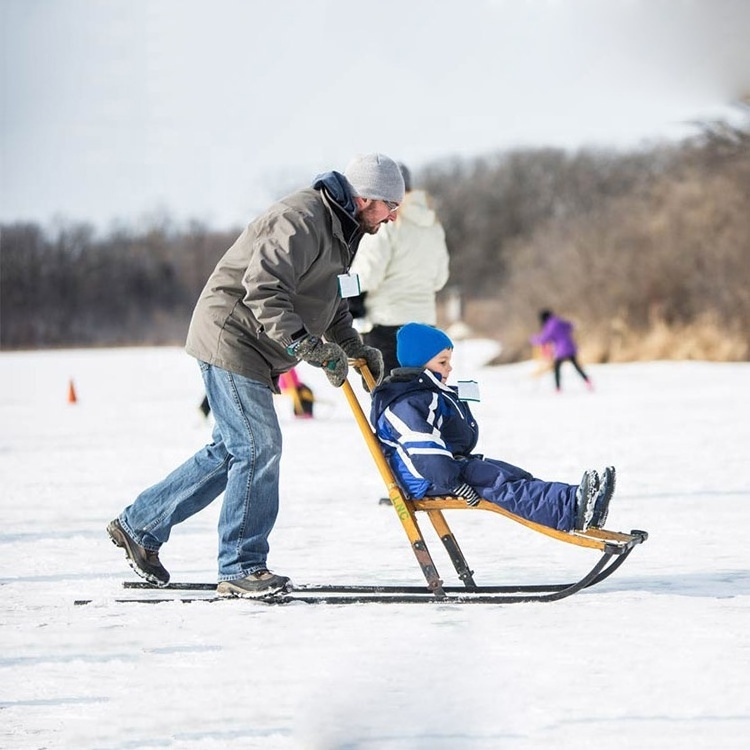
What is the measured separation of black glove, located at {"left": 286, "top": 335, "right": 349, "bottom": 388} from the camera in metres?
4.32

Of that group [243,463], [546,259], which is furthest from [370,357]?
[546,259]

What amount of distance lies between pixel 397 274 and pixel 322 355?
294cm

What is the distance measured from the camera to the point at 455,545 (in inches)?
184

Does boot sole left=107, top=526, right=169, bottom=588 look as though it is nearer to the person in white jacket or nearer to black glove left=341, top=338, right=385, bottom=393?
black glove left=341, top=338, right=385, bottom=393

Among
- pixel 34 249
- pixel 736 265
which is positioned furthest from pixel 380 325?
pixel 34 249

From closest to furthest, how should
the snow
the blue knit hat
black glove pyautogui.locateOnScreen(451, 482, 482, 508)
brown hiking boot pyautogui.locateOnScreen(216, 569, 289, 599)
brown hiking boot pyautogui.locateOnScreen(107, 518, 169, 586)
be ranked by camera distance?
1. the snow
2. black glove pyautogui.locateOnScreen(451, 482, 482, 508)
3. brown hiking boot pyautogui.locateOnScreen(216, 569, 289, 599)
4. the blue knit hat
5. brown hiking boot pyautogui.locateOnScreen(107, 518, 169, 586)

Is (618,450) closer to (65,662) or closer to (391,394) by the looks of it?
(391,394)

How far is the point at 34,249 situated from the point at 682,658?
70.1 metres

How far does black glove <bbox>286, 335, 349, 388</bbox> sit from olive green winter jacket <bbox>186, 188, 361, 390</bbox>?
37mm

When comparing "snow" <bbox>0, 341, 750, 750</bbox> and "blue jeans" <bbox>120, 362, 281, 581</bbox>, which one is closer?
"snow" <bbox>0, 341, 750, 750</bbox>

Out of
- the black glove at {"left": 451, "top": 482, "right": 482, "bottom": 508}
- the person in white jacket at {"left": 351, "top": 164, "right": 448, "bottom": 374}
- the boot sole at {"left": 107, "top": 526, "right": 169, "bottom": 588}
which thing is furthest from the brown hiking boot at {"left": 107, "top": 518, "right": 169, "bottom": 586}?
the person in white jacket at {"left": 351, "top": 164, "right": 448, "bottom": 374}

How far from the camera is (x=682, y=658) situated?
364cm

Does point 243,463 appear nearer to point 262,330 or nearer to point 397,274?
point 262,330

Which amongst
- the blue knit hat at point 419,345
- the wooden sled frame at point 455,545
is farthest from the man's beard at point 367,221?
the wooden sled frame at point 455,545
